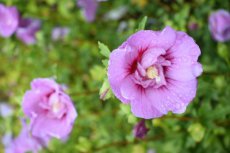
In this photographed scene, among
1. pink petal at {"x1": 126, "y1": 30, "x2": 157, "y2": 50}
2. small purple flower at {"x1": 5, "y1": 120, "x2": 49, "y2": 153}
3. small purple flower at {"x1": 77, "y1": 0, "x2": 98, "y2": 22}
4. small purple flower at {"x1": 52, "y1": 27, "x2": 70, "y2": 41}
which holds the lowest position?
small purple flower at {"x1": 5, "y1": 120, "x2": 49, "y2": 153}

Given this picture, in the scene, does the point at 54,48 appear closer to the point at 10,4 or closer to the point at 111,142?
the point at 10,4

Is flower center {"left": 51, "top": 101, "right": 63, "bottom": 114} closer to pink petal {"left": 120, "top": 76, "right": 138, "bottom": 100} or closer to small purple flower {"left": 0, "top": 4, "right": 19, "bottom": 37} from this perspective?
pink petal {"left": 120, "top": 76, "right": 138, "bottom": 100}

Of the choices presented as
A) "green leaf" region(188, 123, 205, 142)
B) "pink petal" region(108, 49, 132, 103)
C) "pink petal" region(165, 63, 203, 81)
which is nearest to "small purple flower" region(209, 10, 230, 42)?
"green leaf" region(188, 123, 205, 142)

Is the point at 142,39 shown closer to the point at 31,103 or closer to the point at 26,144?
the point at 31,103

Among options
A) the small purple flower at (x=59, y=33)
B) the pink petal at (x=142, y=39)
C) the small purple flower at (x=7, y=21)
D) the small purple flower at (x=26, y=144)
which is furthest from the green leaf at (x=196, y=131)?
the small purple flower at (x=59, y=33)

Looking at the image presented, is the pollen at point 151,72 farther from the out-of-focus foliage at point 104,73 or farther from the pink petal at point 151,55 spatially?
the out-of-focus foliage at point 104,73

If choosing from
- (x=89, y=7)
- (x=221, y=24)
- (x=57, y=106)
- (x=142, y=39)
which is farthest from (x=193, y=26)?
(x=142, y=39)
